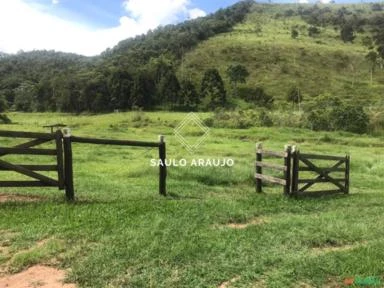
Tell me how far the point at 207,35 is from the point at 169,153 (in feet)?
444

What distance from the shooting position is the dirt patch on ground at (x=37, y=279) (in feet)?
21.8

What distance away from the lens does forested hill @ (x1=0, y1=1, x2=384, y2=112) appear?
9531 cm

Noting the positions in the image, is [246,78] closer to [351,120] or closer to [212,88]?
[212,88]

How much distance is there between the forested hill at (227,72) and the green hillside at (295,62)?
0.26m

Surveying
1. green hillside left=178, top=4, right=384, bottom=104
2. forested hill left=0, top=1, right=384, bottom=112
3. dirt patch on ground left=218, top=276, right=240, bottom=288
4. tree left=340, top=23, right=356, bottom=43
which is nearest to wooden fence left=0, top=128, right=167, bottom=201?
dirt patch on ground left=218, top=276, right=240, bottom=288

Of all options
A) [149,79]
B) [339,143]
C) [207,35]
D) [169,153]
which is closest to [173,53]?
[207,35]

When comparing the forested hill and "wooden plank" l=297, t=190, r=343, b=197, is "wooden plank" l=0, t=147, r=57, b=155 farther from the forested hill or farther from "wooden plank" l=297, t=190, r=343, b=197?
the forested hill

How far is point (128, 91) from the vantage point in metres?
94.9

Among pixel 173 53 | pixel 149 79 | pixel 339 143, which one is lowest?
pixel 339 143

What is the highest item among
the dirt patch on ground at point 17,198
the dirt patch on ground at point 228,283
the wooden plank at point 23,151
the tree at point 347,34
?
the tree at point 347,34

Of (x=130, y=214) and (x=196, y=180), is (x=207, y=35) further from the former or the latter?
(x=130, y=214)

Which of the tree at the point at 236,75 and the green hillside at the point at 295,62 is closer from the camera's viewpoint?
the tree at the point at 236,75

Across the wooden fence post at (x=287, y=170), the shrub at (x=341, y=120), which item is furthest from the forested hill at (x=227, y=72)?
the wooden fence post at (x=287, y=170)

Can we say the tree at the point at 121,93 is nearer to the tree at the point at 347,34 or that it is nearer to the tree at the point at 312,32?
the tree at the point at 312,32
